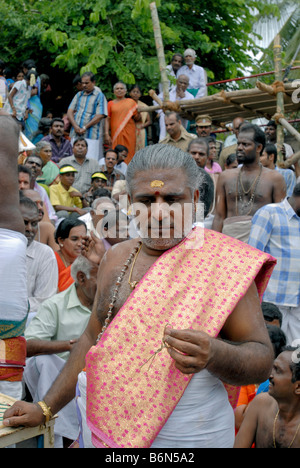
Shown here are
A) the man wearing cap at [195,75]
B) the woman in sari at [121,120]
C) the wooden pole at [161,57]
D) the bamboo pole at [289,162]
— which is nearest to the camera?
the bamboo pole at [289,162]

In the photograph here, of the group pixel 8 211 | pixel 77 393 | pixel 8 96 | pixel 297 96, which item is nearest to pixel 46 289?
pixel 8 211

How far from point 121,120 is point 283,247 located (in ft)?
20.4

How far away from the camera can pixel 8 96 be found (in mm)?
9688

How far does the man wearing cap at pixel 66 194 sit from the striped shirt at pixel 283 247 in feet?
11.8

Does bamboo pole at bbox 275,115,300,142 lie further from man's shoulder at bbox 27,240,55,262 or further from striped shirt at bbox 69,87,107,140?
man's shoulder at bbox 27,240,55,262

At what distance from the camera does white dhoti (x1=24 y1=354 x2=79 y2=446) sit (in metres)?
4.02

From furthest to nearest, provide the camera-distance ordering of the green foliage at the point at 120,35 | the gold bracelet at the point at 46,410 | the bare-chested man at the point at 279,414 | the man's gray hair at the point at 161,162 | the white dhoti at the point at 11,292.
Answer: the green foliage at the point at 120,35 → the bare-chested man at the point at 279,414 → the white dhoti at the point at 11,292 → the gold bracelet at the point at 46,410 → the man's gray hair at the point at 161,162

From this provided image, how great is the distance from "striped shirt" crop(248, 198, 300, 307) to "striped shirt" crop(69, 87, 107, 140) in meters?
6.08

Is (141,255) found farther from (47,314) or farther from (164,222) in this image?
(47,314)

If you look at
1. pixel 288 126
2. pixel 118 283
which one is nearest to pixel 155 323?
pixel 118 283

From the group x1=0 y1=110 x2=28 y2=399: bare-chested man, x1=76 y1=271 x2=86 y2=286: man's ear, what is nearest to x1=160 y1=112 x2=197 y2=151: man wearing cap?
x1=76 y1=271 x2=86 y2=286: man's ear

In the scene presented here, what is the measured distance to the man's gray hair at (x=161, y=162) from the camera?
2.15 meters

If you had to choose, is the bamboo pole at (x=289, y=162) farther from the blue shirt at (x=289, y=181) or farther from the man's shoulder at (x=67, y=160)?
the man's shoulder at (x=67, y=160)

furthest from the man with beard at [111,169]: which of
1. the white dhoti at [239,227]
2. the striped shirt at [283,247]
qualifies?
the striped shirt at [283,247]
